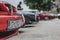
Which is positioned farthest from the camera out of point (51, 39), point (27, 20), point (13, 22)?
point (27, 20)

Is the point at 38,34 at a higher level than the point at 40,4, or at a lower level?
lower

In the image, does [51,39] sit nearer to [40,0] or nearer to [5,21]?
[5,21]

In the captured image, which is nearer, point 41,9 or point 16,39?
point 16,39

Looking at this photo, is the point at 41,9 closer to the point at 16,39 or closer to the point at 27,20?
the point at 27,20

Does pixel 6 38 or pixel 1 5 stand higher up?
pixel 1 5

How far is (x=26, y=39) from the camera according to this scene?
1011 cm

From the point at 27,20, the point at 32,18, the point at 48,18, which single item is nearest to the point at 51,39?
the point at 27,20

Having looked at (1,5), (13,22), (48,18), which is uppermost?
(1,5)

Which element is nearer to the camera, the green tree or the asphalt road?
the asphalt road

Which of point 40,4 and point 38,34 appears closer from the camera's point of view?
point 38,34

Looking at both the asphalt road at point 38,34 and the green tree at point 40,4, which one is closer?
the asphalt road at point 38,34

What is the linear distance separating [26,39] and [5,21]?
1754mm

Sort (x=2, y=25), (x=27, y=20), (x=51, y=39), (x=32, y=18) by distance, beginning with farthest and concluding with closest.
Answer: (x=32, y=18)
(x=27, y=20)
(x=51, y=39)
(x=2, y=25)

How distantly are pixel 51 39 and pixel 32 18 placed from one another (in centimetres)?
809
